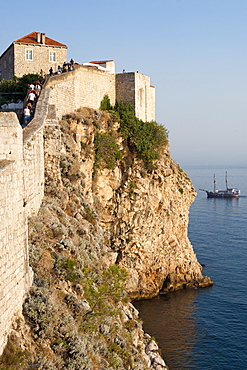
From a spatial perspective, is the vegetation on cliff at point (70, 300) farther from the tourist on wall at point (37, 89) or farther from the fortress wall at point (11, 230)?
the tourist on wall at point (37, 89)

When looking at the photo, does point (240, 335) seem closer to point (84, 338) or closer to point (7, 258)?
point (84, 338)

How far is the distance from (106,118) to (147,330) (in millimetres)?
15541

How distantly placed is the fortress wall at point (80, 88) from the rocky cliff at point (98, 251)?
935 millimetres

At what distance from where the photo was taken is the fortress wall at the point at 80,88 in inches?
1046

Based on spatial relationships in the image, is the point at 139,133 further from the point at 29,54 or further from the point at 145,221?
the point at 29,54

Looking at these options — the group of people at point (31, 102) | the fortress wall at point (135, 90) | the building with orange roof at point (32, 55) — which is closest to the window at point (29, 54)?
the building with orange roof at point (32, 55)

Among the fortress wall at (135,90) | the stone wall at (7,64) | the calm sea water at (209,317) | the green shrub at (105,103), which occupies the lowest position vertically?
the calm sea water at (209,317)

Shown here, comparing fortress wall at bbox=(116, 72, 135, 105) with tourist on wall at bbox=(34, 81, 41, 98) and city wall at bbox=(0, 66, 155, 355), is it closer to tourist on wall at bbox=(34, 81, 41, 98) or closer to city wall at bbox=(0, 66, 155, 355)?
tourist on wall at bbox=(34, 81, 41, 98)

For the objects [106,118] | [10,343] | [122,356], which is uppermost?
[106,118]

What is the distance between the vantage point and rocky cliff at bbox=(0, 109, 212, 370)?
9.53 metres

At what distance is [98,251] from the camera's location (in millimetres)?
15969

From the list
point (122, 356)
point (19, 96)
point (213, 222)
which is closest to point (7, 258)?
point (122, 356)

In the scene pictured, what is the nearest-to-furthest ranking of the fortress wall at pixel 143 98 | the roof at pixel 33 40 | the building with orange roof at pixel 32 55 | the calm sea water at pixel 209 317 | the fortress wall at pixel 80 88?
the calm sea water at pixel 209 317
the fortress wall at pixel 80 88
the building with orange roof at pixel 32 55
the roof at pixel 33 40
the fortress wall at pixel 143 98

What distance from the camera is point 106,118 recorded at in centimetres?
3262
